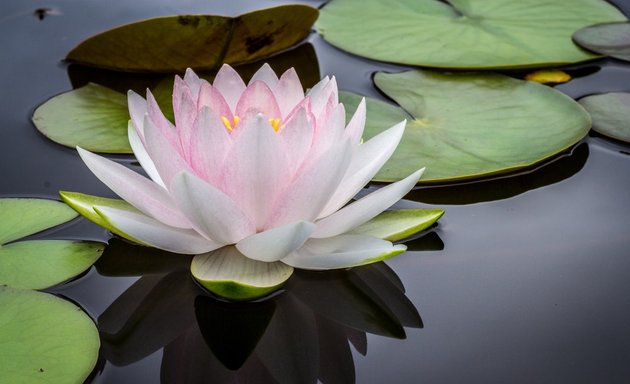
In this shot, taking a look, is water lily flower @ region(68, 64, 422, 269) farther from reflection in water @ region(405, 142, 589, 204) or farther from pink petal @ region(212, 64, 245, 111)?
reflection in water @ region(405, 142, 589, 204)

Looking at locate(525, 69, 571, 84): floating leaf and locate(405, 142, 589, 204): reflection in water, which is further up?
locate(525, 69, 571, 84): floating leaf

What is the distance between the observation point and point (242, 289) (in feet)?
4.19

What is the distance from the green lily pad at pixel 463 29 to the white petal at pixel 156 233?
106 centimetres

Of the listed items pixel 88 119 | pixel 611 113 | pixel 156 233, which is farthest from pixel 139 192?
pixel 611 113

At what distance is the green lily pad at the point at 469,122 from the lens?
67.7 inches

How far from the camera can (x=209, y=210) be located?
1243 mm

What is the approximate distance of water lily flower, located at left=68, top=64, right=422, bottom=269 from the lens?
124 centimetres

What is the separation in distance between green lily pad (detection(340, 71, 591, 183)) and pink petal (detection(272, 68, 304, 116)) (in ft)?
1.02

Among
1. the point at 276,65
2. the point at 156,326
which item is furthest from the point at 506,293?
the point at 276,65

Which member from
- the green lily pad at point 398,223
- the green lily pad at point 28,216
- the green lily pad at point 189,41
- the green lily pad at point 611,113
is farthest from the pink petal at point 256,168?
the green lily pad at point 611,113

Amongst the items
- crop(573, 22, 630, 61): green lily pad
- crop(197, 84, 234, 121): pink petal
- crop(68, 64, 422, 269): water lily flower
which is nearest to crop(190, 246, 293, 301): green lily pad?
crop(68, 64, 422, 269): water lily flower

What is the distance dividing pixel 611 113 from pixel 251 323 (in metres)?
1.18

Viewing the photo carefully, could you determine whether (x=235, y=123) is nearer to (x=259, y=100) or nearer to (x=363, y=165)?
(x=259, y=100)

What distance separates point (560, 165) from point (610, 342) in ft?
1.97
